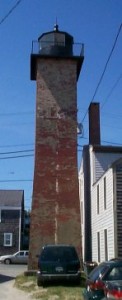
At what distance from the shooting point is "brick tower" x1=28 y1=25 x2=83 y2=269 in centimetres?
2817

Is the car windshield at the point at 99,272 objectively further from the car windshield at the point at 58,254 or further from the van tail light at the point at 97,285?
the car windshield at the point at 58,254

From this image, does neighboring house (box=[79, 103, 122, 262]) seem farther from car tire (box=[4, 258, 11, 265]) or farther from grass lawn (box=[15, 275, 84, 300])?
car tire (box=[4, 258, 11, 265])

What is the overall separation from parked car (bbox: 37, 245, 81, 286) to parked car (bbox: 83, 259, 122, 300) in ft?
26.2

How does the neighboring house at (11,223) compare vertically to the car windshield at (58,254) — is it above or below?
above

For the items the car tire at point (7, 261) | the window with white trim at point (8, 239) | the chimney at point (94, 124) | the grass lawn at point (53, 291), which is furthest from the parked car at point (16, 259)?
the grass lawn at point (53, 291)

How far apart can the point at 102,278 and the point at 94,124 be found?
22698mm

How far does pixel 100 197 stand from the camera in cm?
2627

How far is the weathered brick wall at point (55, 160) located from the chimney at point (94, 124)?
9.62ft

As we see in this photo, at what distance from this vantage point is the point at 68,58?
104 ft

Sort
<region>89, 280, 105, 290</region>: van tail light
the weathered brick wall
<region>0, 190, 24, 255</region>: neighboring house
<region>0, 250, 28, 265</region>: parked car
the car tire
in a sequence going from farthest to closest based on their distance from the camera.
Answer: <region>0, 190, 24, 255</region>: neighboring house < <region>0, 250, 28, 265</region>: parked car < the car tire < the weathered brick wall < <region>89, 280, 105, 290</region>: van tail light

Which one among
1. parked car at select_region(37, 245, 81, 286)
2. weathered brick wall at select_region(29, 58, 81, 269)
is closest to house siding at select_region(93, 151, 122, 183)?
weathered brick wall at select_region(29, 58, 81, 269)

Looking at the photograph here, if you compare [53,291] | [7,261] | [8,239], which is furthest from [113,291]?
[8,239]

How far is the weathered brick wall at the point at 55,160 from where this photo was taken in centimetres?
2816

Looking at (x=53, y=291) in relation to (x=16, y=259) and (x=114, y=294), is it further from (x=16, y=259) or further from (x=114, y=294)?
(x=16, y=259)
